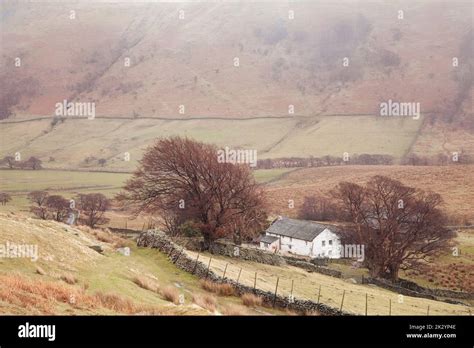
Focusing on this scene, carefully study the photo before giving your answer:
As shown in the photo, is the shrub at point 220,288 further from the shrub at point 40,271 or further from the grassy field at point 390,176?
the grassy field at point 390,176

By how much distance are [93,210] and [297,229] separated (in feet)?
121

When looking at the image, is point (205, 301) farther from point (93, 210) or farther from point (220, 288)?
point (93, 210)

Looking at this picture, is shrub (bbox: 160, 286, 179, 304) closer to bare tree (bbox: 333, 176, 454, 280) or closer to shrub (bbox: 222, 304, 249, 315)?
shrub (bbox: 222, 304, 249, 315)

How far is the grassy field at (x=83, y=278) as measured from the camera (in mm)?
18188

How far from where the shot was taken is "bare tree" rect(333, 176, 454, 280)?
60531mm

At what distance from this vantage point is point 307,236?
7731cm

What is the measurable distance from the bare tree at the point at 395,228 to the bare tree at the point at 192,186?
71.6ft

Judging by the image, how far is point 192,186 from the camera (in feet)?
156

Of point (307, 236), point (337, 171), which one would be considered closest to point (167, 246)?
point (307, 236)

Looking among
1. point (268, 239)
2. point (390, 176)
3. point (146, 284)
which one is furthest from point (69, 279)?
point (390, 176)

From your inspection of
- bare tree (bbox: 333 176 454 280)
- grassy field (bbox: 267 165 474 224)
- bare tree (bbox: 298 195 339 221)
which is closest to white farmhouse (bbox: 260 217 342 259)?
bare tree (bbox: 333 176 454 280)

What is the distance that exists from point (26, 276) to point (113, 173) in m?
146

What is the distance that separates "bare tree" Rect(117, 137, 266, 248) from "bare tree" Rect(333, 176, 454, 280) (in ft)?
71.6

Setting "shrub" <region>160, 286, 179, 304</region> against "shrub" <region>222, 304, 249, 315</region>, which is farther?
"shrub" <region>160, 286, 179, 304</region>
